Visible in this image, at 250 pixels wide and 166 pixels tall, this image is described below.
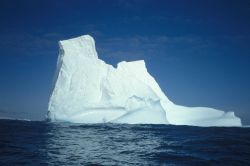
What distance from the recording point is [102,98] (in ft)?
94.1

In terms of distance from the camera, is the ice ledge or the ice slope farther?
→ the ice ledge

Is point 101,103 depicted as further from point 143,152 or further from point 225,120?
point 143,152

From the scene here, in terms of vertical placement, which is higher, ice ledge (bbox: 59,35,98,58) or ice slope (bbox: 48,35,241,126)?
ice ledge (bbox: 59,35,98,58)

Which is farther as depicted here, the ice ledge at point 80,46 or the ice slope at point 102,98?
the ice ledge at point 80,46

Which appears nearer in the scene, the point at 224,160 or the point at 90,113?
the point at 224,160

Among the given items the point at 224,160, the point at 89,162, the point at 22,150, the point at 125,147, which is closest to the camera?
the point at 89,162

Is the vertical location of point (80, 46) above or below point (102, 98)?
above

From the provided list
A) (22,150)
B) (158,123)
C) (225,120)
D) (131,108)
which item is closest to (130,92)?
(131,108)

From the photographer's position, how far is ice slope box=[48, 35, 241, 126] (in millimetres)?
27641

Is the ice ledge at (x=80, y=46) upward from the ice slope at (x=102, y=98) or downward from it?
upward

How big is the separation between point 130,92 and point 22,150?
19553 millimetres

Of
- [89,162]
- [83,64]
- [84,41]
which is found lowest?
[89,162]

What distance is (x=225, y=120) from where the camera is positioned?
94.7ft

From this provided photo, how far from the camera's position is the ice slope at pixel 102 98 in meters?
27.6
